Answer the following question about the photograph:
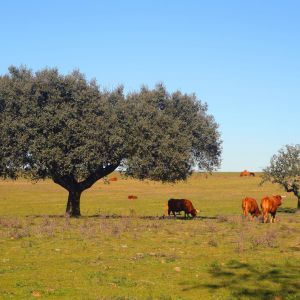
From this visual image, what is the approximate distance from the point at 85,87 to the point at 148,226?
1249 cm

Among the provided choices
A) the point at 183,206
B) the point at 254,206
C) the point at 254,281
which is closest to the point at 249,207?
the point at 254,206

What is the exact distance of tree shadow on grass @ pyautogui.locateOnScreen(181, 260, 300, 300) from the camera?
1288 cm

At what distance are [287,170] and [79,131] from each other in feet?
87.5

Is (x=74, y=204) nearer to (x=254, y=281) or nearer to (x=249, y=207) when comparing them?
(x=249, y=207)

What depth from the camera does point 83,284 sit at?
13.8 meters

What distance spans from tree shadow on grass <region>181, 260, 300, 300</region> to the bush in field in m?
18.8

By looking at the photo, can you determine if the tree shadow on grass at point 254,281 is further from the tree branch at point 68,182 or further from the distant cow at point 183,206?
the tree branch at point 68,182

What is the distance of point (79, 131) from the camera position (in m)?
34.6

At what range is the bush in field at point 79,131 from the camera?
111 ft

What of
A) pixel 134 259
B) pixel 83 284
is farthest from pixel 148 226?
pixel 83 284

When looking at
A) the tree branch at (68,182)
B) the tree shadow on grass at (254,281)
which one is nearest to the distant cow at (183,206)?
the tree branch at (68,182)

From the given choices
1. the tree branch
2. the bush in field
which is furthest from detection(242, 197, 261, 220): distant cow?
the tree branch

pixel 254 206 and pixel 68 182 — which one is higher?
pixel 68 182

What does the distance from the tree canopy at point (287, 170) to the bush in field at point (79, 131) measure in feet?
60.8
